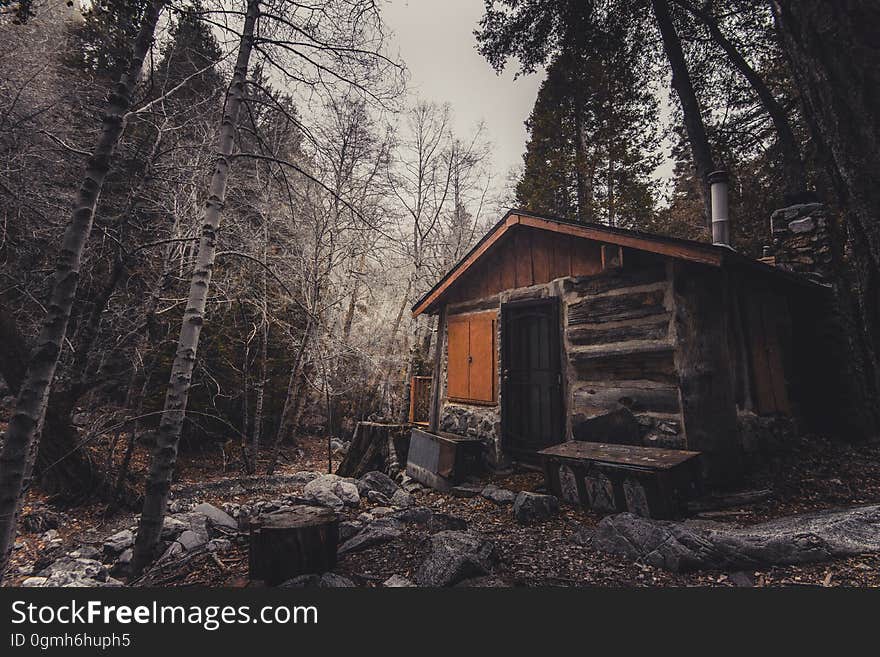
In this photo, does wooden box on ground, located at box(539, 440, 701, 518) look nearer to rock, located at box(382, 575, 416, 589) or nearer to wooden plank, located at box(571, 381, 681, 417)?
wooden plank, located at box(571, 381, 681, 417)

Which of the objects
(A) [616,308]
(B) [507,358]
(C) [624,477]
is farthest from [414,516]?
(A) [616,308]

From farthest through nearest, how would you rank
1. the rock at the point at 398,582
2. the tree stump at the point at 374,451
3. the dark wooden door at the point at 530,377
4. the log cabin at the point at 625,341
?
the tree stump at the point at 374,451, the dark wooden door at the point at 530,377, the log cabin at the point at 625,341, the rock at the point at 398,582

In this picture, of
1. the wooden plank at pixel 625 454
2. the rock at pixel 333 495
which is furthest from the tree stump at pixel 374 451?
the wooden plank at pixel 625 454

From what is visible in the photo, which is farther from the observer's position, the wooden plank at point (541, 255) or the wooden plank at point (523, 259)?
the wooden plank at point (523, 259)

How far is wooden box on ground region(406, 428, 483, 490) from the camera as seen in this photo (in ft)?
21.1

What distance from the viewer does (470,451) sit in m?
6.76

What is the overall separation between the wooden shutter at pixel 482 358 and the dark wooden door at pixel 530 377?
0.23 m

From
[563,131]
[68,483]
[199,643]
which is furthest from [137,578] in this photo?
[563,131]

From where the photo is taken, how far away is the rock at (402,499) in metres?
5.56

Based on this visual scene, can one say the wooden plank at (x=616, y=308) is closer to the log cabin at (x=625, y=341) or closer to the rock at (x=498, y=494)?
the log cabin at (x=625, y=341)

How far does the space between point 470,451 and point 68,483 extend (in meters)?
6.15

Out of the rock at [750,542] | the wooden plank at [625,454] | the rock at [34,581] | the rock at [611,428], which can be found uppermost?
the rock at [611,428]

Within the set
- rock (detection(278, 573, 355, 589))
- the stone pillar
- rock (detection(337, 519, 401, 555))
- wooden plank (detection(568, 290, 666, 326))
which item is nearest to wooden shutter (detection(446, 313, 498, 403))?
wooden plank (detection(568, 290, 666, 326))

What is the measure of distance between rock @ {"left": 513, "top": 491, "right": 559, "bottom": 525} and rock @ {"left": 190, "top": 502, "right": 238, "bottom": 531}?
3559mm
